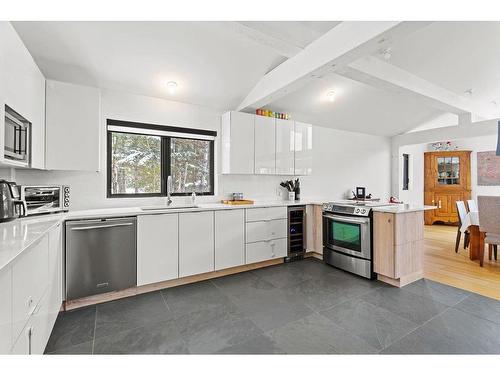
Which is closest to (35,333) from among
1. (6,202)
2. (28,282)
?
(28,282)

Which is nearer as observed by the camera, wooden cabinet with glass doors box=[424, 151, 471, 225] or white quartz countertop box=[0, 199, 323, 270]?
white quartz countertop box=[0, 199, 323, 270]

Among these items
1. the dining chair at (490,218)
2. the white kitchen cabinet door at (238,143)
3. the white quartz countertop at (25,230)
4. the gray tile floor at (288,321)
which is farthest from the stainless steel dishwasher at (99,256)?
the dining chair at (490,218)

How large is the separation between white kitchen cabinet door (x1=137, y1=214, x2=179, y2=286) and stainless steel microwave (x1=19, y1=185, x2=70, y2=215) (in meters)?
0.72

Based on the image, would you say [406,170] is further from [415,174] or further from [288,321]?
[288,321]

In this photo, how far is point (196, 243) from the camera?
295 centimetres

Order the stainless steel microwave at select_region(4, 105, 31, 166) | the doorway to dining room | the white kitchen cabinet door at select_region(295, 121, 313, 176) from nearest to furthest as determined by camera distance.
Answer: the stainless steel microwave at select_region(4, 105, 31, 166)
the white kitchen cabinet door at select_region(295, 121, 313, 176)
the doorway to dining room

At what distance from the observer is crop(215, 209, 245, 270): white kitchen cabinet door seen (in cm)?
310

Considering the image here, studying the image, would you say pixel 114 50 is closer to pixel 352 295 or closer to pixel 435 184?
pixel 352 295

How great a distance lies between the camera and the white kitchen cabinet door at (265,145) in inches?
146

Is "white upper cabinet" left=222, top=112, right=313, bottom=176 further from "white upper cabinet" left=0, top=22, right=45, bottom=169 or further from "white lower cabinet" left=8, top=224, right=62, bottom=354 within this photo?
"white lower cabinet" left=8, top=224, right=62, bottom=354

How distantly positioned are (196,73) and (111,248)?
2.17m

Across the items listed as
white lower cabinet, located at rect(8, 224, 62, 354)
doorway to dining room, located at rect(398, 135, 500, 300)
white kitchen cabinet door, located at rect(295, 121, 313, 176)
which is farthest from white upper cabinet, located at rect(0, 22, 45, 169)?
doorway to dining room, located at rect(398, 135, 500, 300)

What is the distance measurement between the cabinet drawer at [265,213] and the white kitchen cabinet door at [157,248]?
0.97 meters

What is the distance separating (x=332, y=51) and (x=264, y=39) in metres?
0.68
